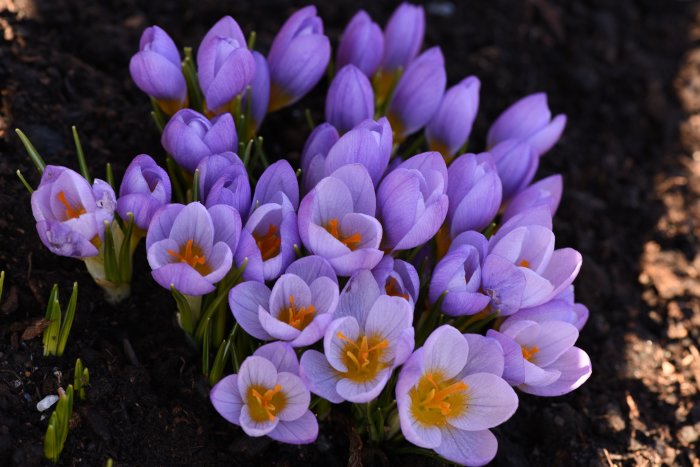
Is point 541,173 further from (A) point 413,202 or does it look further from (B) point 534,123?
(A) point 413,202

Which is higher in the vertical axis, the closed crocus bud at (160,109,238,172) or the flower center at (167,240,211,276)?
the closed crocus bud at (160,109,238,172)

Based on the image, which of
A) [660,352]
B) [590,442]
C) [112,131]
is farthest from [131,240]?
[660,352]

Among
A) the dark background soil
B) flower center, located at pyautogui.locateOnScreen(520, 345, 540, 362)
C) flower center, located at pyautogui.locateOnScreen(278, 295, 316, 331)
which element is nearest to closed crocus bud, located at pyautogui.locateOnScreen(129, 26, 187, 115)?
the dark background soil

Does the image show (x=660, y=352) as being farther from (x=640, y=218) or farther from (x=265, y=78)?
(x=265, y=78)

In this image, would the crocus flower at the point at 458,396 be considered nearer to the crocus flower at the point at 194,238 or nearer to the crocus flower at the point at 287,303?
the crocus flower at the point at 287,303

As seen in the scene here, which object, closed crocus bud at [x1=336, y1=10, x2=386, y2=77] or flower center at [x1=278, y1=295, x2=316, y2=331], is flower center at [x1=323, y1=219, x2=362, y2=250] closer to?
flower center at [x1=278, y1=295, x2=316, y2=331]

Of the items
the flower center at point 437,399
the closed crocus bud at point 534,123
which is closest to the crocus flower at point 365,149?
the flower center at point 437,399
